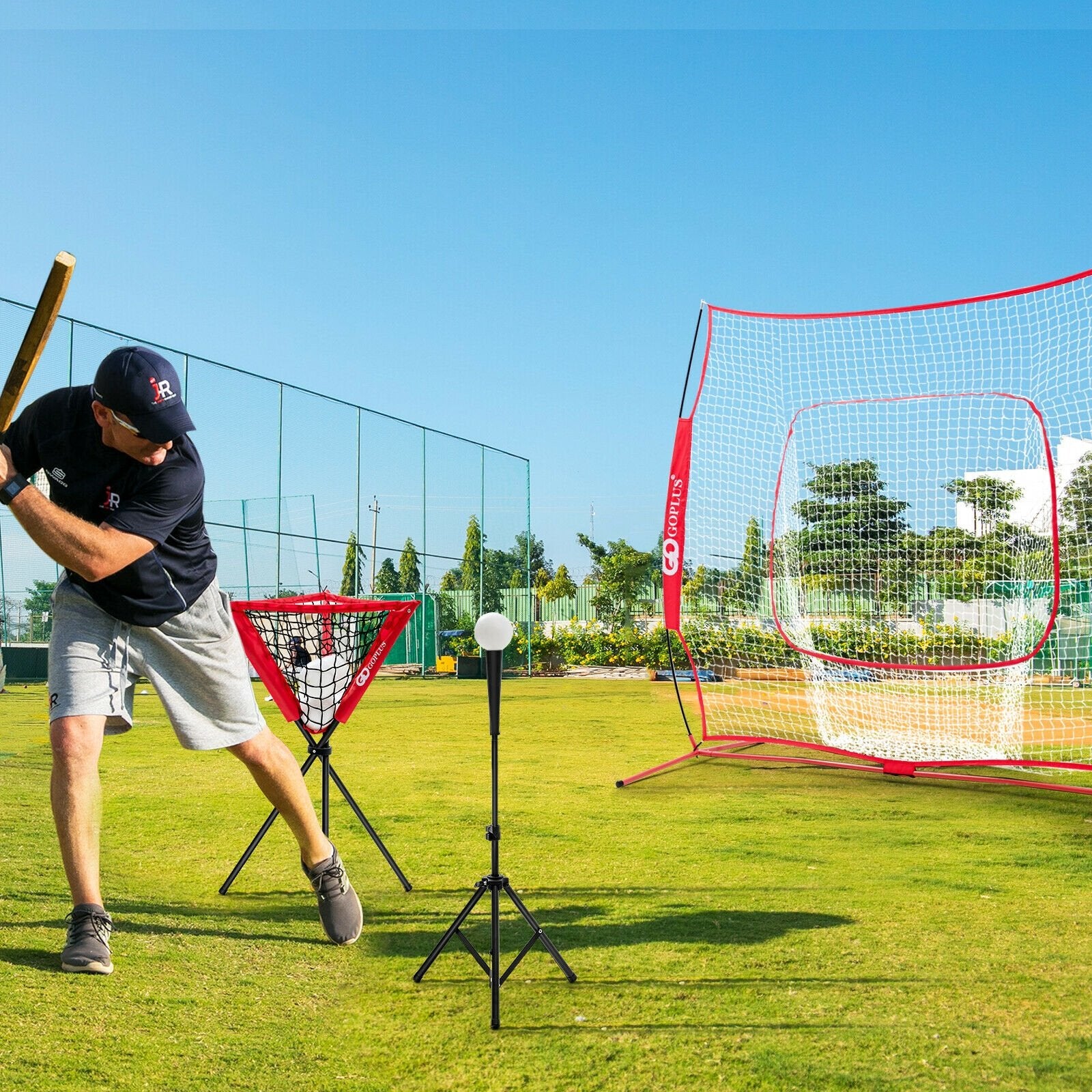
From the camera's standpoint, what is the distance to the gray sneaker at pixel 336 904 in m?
2.90

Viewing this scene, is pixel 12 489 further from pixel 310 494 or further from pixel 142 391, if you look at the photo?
pixel 310 494

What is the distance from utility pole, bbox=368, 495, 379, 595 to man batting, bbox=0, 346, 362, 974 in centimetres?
1506

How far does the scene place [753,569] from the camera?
8.48m

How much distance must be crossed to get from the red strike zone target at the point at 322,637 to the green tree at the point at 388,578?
14.8 metres

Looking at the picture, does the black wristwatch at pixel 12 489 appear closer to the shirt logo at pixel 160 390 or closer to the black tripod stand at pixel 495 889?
the shirt logo at pixel 160 390

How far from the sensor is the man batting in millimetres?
2574

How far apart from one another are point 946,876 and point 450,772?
128 inches

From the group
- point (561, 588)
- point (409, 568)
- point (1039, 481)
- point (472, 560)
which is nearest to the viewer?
point (1039, 481)

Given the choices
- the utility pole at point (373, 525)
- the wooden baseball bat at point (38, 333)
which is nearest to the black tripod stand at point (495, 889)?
the wooden baseball bat at point (38, 333)

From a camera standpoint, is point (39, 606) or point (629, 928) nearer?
point (629, 928)

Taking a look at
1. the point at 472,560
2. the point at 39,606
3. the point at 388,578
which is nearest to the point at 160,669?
the point at 39,606

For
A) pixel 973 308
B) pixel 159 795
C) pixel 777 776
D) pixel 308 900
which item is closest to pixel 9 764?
pixel 159 795

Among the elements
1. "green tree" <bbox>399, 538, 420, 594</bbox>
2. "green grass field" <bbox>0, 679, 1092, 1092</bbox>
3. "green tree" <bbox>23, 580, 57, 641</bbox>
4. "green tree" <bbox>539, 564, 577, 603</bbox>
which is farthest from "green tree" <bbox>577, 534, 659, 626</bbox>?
"green grass field" <bbox>0, 679, 1092, 1092</bbox>

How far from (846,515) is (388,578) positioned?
11548mm
